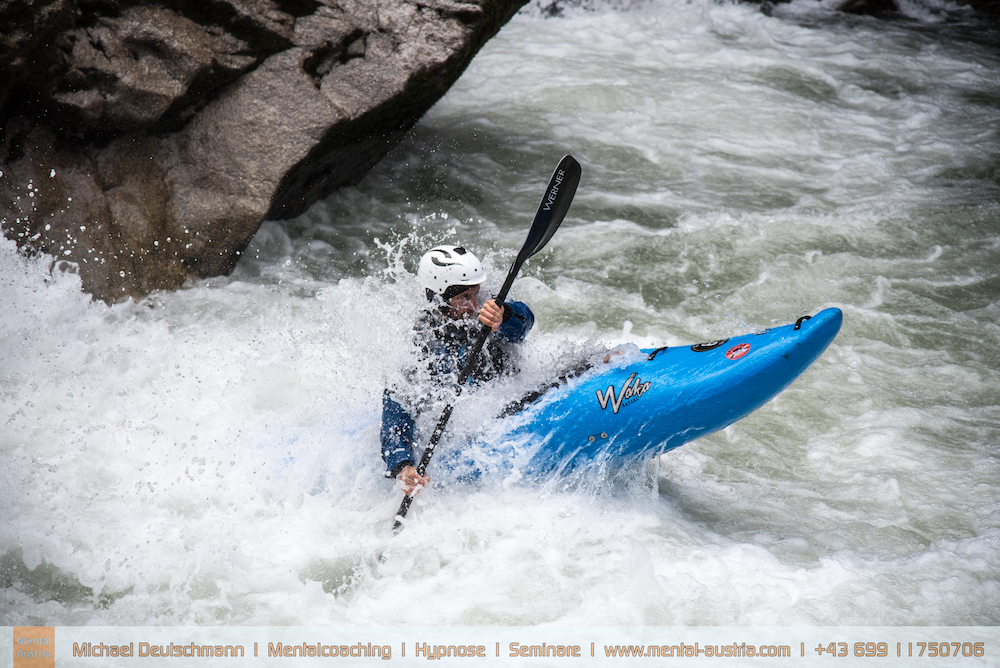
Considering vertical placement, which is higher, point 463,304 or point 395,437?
point 463,304

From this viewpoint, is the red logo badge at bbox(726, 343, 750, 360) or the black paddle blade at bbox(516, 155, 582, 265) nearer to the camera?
the red logo badge at bbox(726, 343, 750, 360)

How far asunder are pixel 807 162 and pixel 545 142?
2275 millimetres

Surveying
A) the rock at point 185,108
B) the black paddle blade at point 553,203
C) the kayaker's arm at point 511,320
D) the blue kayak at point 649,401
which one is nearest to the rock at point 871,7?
the rock at point 185,108

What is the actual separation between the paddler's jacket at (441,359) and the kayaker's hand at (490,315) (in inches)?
4.5

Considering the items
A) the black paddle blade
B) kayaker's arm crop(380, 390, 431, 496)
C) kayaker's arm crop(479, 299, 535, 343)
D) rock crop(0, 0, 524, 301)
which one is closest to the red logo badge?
kayaker's arm crop(479, 299, 535, 343)

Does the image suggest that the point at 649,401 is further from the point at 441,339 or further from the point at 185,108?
the point at 185,108

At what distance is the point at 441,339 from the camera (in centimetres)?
313

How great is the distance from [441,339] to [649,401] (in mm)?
855

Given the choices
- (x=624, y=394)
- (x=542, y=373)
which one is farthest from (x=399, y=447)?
(x=624, y=394)

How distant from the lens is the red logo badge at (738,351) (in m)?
3.09

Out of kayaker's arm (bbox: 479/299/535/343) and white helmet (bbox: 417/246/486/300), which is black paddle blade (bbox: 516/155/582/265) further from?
white helmet (bbox: 417/246/486/300)

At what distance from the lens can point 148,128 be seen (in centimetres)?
484

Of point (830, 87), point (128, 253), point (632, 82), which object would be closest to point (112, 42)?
point (128, 253)

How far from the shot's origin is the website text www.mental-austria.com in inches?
106
